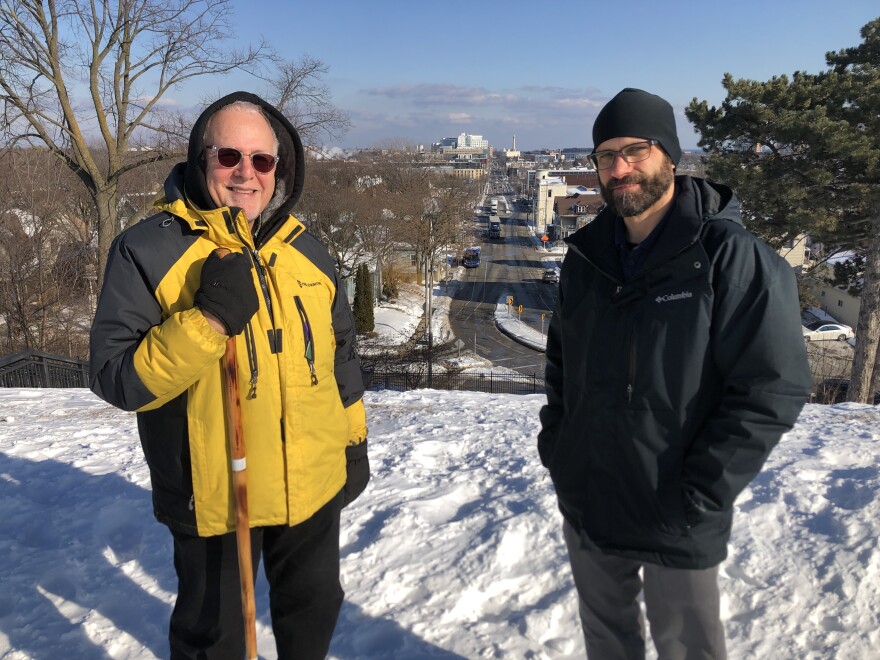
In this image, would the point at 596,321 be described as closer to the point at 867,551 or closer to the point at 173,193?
the point at 173,193

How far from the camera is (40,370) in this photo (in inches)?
438

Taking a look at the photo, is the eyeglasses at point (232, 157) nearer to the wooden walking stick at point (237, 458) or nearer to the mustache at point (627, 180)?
the wooden walking stick at point (237, 458)

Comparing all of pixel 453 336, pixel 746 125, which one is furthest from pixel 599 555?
pixel 453 336

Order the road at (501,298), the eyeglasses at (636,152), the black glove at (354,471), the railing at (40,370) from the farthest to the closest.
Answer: the road at (501,298) → the railing at (40,370) → the black glove at (354,471) → the eyeglasses at (636,152)

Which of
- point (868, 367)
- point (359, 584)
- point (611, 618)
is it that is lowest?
point (868, 367)

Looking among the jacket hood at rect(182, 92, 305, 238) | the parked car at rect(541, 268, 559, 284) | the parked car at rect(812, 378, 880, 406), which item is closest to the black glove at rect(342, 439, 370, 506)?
the jacket hood at rect(182, 92, 305, 238)

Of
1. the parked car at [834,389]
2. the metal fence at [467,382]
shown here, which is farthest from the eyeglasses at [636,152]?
the metal fence at [467,382]

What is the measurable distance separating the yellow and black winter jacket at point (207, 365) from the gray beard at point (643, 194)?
107cm

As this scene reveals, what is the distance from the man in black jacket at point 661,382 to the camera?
170 cm

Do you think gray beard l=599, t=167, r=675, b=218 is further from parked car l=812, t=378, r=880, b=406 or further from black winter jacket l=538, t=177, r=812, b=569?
parked car l=812, t=378, r=880, b=406

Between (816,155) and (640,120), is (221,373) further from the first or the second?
(816,155)

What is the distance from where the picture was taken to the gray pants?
1875mm

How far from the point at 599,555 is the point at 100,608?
8.09ft

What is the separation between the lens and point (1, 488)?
14.3 feet
